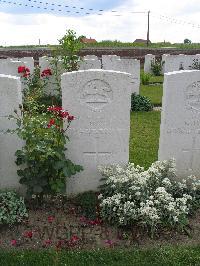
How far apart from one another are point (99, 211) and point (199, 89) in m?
2.08

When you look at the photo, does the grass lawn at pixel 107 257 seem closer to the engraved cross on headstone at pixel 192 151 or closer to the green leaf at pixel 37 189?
the green leaf at pixel 37 189

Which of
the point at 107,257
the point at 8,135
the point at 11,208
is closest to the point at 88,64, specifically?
the point at 8,135

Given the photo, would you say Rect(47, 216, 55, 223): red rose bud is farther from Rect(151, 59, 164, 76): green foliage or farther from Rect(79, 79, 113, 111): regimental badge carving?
Rect(151, 59, 164, 76): green foliage

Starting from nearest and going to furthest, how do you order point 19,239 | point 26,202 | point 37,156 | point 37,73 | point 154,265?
point 154,265, point 19,239, point 37,156, point 26,202, point 37,73

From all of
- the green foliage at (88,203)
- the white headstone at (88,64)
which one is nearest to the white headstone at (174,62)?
the white headstone at (88,64)

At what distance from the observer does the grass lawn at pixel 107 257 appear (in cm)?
422

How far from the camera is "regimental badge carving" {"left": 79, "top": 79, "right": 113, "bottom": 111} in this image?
5316 mm

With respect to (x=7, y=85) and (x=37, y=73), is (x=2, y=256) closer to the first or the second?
(x=7, y=85)

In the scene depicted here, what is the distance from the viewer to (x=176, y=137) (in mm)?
5688

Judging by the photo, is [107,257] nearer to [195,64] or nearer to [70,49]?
[70,49]

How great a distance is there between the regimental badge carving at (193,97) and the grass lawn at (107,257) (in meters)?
1.97

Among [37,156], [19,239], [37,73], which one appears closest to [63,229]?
[19,239]

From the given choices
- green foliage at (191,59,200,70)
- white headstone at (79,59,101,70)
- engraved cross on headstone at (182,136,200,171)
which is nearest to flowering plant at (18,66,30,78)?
engraved cross on headstone at (182,136,200,171)

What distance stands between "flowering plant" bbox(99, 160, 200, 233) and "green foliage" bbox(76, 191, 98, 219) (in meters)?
0.10
